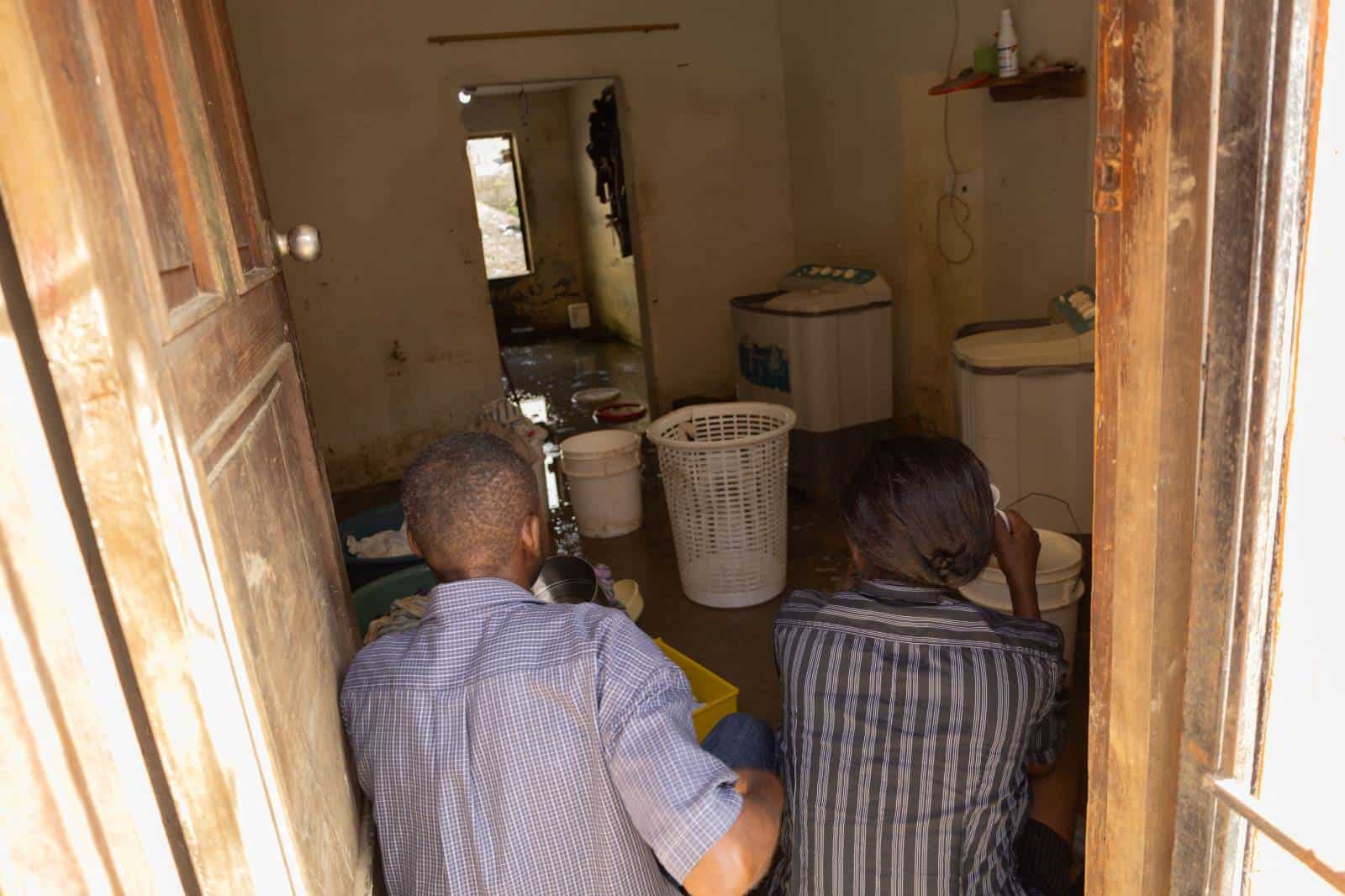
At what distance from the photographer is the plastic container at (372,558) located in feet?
8.46

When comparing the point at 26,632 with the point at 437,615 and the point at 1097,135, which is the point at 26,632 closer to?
the point at 437,615

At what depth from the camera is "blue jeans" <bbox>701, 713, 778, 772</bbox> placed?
4.79ft

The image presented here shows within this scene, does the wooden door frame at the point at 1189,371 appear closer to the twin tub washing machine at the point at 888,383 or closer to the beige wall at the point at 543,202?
the twin tub washing machine at the point at 888,383

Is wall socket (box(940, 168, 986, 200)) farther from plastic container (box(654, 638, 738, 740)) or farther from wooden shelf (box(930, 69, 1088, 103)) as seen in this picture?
plastic container (box(654, 638, 738, 740))

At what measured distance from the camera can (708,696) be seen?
1969mm

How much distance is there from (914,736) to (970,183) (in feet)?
9.55

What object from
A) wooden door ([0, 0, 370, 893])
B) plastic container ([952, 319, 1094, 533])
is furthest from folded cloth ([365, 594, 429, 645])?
plastic container ([952, 319, 1094, 533])

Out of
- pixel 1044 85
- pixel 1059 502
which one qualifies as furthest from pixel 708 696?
pixel 1044 85

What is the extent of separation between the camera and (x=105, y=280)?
55 centimetres

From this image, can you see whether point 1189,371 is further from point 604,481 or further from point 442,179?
point 442,179

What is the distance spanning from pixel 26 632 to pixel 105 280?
225 mm

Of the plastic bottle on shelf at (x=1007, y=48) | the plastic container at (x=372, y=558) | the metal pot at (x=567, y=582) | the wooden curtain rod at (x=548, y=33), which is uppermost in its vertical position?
the wooden curtain rod at (x=548, y=33)

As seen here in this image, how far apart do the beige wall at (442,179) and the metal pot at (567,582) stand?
9.44 feet

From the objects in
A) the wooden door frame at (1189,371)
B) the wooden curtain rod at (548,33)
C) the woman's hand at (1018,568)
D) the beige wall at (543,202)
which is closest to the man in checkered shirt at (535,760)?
the wooden door frame at (1189,371)
